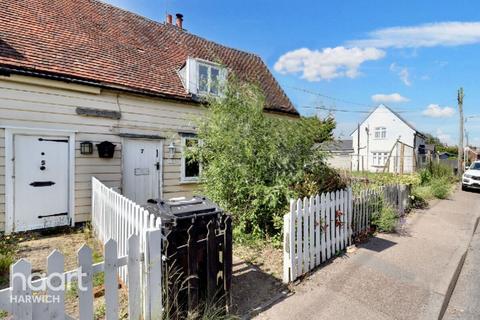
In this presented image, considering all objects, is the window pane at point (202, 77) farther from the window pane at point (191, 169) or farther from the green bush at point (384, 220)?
the green bush at point (384, 220)

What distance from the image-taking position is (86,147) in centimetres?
739

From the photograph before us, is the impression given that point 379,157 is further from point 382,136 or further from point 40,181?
point 40,181

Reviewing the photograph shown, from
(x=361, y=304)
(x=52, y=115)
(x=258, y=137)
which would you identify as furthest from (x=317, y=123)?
(x=52, y=115)

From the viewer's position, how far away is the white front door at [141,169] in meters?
8.27

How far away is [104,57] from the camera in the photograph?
27.8ft

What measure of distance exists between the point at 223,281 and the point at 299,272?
4.86ft

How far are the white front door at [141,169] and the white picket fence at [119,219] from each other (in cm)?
159

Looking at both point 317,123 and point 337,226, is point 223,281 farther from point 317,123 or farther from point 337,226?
point 317,123

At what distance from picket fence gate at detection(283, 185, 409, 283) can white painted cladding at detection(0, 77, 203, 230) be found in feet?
13.0

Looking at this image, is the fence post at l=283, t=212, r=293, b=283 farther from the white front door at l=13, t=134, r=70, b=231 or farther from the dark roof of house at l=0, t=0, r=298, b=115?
the white front door at l=13, t=134, r=70, b=231

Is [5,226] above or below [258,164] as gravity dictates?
below

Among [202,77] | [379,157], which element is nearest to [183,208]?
[202,77]

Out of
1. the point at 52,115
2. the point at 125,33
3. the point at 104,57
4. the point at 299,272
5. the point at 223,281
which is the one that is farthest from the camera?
the point at 125,33

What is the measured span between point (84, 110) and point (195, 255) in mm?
5930
